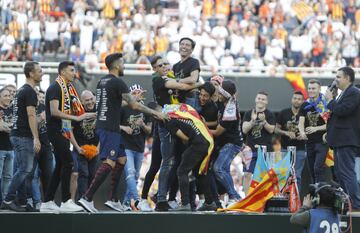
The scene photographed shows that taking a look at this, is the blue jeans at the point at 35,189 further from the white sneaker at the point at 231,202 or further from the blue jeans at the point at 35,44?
the blue jeans at the point at 35,44

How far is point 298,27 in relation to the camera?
3016cm

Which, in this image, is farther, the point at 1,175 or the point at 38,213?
the point at 1,175

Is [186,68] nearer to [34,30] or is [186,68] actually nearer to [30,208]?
[30,208]

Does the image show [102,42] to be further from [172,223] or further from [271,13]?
[172,223]

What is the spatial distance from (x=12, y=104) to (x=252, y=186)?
355 cm

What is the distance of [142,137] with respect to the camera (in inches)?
615

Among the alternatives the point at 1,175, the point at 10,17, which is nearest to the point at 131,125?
the point at 1,175

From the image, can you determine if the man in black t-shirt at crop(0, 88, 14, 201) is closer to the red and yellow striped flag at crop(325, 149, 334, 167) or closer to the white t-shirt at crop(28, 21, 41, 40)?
Result: the red and yellow striped flag at crop(325, 149, 334, 167)

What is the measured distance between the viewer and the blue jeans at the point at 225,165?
1460 cm

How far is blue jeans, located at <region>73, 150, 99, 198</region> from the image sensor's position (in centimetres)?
1491

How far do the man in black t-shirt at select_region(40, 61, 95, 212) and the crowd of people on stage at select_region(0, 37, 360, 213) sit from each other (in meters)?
0.01

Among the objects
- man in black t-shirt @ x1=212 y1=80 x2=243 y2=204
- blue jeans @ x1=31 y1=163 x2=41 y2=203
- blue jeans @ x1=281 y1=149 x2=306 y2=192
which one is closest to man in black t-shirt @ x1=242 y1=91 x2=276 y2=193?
blue jeans @ x1=281 y1=149 x2=306 y2=192

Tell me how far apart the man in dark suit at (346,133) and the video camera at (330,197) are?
171 centimetres

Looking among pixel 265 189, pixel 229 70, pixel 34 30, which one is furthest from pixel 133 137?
pixel 34 30
